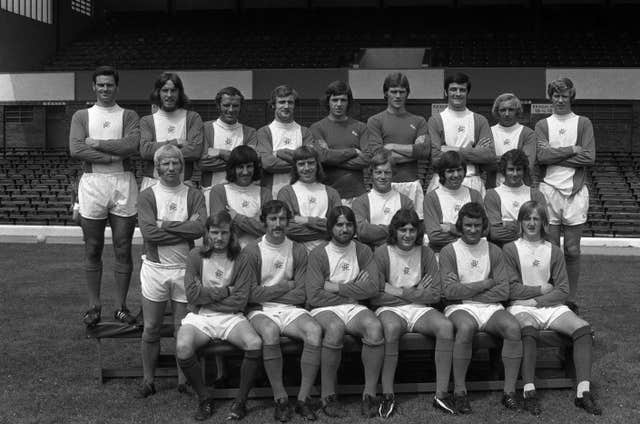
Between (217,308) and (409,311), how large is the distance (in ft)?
4.40

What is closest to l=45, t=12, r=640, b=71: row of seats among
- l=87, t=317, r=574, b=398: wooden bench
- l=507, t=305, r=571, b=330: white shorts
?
l=87, t=317, r=574, b=398: wooden bench

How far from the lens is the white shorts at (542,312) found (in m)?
5.29

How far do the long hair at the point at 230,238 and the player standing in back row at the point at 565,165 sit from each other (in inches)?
108

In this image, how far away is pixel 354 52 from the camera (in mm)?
23969

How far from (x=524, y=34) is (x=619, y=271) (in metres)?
14.8

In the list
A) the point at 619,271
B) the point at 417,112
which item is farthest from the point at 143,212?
the point at 417,112

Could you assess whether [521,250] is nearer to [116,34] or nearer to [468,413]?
[468,413]

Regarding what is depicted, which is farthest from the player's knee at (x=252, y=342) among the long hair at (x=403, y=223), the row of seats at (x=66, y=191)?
the row of seats at (x=66, y=191)

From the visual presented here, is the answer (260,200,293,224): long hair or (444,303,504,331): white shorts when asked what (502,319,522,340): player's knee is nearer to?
(444,303,504,331): white shorts

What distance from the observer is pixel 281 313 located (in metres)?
5.25

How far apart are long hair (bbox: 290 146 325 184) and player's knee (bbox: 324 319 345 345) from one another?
47.7 inches

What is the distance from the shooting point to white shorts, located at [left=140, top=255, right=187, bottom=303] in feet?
17.8

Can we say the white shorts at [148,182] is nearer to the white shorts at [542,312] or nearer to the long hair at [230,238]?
the long hair at [230,238]

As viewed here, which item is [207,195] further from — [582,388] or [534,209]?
[582,388]
